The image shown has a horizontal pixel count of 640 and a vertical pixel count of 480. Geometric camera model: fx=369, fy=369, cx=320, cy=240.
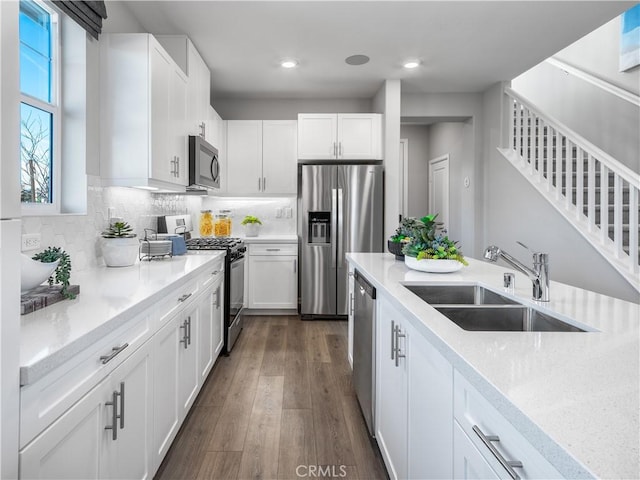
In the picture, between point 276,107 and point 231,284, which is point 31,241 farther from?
point 276,107

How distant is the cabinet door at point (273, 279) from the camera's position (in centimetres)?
444

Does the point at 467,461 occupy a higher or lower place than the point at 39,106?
lower

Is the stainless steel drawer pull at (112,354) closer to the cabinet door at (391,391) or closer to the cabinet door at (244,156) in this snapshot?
the cabinet door at (391,391)

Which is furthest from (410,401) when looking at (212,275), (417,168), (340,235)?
(417,168)

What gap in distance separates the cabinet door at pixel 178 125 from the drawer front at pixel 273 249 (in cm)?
162

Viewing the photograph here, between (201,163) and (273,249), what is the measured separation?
1596 millimetres

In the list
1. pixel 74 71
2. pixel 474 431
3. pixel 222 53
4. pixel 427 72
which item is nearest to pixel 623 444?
pixel 474 431

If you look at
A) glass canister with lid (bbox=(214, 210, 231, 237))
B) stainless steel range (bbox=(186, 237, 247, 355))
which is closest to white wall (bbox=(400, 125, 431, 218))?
glass canister with lid (bbox=(214, 210, 231, 237))

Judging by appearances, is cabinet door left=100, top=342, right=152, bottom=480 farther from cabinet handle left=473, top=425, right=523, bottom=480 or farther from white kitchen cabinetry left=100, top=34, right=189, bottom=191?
white kitchen cabinetry left=100, top=34, right=189, bottom=191

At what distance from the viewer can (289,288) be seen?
14.6ft

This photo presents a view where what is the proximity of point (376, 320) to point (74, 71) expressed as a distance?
2.14 meters

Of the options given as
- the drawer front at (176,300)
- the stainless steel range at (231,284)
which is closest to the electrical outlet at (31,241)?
the drawer front at (176,300)

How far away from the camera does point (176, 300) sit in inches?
74.0

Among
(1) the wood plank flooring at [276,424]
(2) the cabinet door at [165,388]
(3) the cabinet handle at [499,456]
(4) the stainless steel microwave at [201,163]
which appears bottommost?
(1) the wood plank flooring at [276,424]
